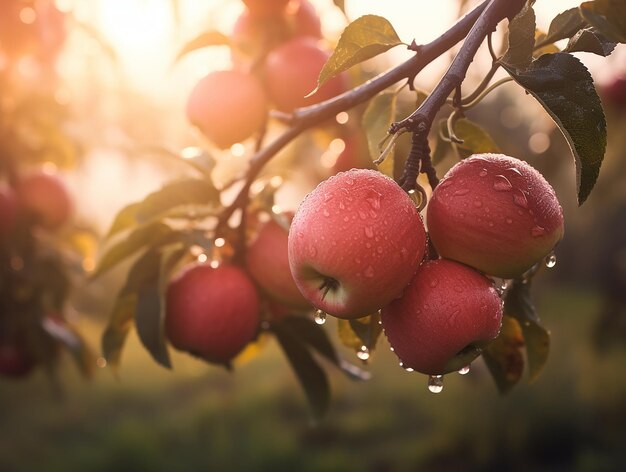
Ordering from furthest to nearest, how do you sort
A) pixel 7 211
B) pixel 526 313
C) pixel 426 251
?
pixel 7 211, pixel 526 313, pixel 426 251

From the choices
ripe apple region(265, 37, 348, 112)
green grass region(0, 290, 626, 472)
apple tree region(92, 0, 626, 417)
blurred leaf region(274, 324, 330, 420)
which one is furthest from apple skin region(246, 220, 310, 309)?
green grass region(0, 290, 626, 472)

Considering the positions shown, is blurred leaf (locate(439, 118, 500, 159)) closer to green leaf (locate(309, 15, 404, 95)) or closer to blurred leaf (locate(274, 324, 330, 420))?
green leaf (locate(309, 15, 404, 95))

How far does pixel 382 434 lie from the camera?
4574mm

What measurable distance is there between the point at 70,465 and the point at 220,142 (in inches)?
135

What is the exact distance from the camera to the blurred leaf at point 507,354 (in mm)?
736

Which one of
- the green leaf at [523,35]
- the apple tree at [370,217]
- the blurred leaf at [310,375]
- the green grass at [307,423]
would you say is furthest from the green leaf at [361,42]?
the green grass at [307,423]

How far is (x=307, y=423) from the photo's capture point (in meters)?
4.70

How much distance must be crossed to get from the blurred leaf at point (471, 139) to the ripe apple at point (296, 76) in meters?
0.28

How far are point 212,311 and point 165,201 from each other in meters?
0.14

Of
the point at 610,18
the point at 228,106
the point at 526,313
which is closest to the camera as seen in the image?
the point at 610,18

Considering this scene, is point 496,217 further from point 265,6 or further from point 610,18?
point 265,6

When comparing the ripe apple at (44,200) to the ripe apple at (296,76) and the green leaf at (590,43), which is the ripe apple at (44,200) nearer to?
the ripe apple at (296,76)

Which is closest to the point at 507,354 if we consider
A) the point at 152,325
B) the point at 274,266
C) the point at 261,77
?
the point at 274,266

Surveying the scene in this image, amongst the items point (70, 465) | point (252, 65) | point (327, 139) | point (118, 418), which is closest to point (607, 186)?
point (327, 139)
